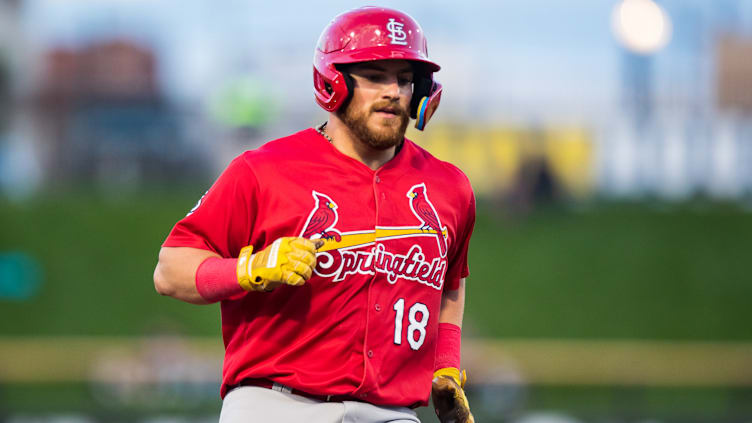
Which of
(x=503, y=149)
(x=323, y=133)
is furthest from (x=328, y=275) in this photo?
(x=503, y=149)

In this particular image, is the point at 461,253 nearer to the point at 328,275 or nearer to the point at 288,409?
the point at 328,275

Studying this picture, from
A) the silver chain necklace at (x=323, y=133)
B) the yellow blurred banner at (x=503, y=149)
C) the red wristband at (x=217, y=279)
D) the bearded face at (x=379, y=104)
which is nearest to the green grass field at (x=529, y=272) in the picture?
the yellow blurred banner at (x=503, y=149)

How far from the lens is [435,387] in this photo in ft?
11.4

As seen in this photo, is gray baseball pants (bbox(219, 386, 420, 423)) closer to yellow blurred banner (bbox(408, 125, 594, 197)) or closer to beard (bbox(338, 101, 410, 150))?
beard (bbox(338, 101, 410, 150))

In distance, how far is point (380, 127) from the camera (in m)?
3.20

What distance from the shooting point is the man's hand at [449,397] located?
3449mm

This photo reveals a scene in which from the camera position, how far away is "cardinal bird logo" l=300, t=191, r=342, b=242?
3109mm

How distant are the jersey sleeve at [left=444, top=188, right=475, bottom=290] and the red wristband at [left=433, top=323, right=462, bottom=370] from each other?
0.15 metres

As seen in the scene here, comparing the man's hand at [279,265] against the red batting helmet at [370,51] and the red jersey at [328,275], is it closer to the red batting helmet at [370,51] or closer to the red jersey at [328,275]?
the red jersey at [328,275]

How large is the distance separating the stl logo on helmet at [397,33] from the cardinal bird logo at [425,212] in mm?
460

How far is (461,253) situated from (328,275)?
0.61 meters

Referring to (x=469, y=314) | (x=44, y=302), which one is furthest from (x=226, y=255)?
(x=44, y=302)

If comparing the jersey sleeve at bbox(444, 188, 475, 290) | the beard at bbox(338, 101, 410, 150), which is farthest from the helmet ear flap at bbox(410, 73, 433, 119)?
the jersey sleeve at bbox(444, 188, 475, 290)

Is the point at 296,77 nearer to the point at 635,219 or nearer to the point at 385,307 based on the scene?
the point at 635,219
